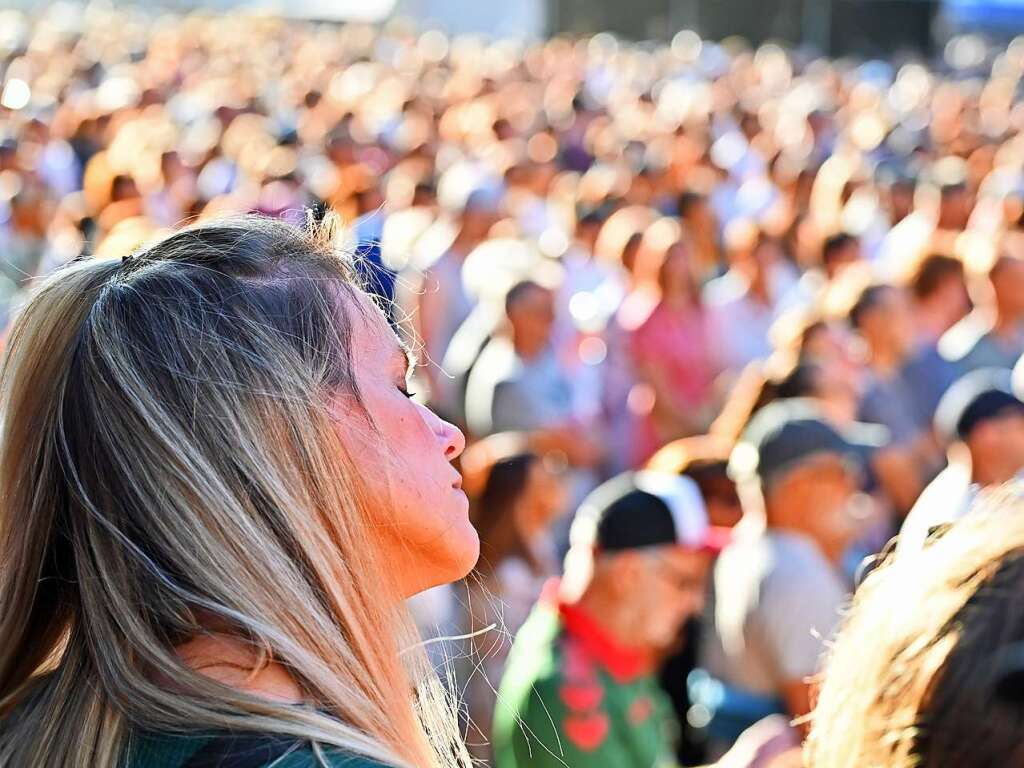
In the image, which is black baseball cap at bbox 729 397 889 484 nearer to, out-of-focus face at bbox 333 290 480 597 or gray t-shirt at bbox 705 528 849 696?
gray t-shirt at bbox 705 528 849 696

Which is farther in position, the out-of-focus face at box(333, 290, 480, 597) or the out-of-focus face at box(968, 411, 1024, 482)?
the out-of-focus face at box(968, 411, 1024, 482)

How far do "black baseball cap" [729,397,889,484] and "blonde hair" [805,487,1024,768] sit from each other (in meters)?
2.29

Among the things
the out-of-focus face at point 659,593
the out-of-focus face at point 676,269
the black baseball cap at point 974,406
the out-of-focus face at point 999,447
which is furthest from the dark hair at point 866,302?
the out-of-focus face at point 659,593

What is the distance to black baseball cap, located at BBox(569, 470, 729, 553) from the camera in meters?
2.85

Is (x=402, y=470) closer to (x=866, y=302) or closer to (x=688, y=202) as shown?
(x=866, y=302)

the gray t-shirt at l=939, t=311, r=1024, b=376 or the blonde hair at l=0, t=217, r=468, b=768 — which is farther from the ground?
the blonde hair at l=0, t=217, r=468, b=768

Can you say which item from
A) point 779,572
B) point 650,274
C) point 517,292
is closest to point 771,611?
point 779,572

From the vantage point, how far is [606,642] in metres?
2.68

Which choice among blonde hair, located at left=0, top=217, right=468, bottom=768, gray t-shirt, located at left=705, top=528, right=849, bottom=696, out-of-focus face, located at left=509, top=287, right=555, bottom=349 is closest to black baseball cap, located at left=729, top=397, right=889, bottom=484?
gray t-shirt, located at left=705, top=528, right=849, bottom=696

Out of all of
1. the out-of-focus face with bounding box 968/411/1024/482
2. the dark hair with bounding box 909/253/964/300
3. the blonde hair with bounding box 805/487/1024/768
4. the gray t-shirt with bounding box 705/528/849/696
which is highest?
the blonde hair with bounding box 805/487/1024/768

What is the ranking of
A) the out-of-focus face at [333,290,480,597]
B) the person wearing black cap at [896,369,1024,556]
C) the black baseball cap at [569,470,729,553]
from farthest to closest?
1. the person wearing black cap at [896,369,1024,556]
2. the black baseball cap at [569,470,729,553]
3. the out-of-focus face at [333,290,480,597]

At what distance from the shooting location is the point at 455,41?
1933 cm

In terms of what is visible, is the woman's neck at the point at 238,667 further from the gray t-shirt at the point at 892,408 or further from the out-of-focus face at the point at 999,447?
the gray t-shirt at the point at 892,408

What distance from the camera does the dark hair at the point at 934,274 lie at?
5586mm
